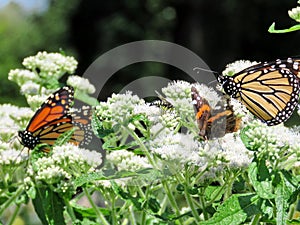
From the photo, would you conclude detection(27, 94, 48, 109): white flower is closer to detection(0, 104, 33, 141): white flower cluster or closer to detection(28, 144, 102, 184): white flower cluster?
detection(0, 104, 33, 141): white flower cluster

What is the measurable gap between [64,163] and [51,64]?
731mm

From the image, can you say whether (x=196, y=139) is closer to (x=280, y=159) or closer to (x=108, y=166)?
(x=280, y=159)

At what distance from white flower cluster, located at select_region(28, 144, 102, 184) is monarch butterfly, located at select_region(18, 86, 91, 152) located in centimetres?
23

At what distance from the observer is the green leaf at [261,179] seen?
1.30 m

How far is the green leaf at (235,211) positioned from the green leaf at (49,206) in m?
0.47

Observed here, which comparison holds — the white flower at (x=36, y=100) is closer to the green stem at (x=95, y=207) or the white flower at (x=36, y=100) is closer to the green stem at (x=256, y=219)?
the green stem at (x=95, y=207)

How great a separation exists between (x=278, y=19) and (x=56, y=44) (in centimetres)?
570

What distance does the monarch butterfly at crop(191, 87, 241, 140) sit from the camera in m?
1.54

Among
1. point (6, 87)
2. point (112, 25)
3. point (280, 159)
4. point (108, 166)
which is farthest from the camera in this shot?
point (112, 25)

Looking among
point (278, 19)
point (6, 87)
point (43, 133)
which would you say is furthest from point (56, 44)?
point (43, 133)

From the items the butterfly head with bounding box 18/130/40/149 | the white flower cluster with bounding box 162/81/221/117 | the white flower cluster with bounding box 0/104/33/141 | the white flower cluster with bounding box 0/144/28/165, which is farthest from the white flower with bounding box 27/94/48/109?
the white flower cluster with bounding box 162/81/221/117

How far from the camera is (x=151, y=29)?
1505cm

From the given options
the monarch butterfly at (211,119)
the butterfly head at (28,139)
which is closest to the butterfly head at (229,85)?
the monarch butterfly at (211,119)

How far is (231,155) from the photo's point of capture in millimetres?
1427
